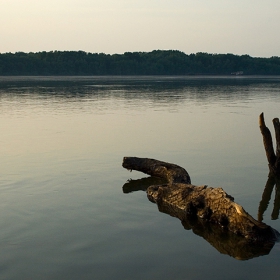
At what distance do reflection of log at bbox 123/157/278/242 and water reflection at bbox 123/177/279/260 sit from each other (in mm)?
145

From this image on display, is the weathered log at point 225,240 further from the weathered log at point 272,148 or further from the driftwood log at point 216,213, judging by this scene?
the weathered log at point 272,148

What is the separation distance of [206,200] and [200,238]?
144 cm

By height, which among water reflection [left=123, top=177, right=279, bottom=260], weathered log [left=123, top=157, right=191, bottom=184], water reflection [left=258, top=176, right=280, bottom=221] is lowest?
water reflection [left=258, top=176, right=280, bottom=221]

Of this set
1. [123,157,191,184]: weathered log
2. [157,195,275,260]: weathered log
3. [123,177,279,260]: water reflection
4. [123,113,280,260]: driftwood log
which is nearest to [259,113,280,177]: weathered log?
[123,113,280,260]: driftwood log

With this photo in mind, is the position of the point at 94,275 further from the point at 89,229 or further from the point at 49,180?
the point at 49,180

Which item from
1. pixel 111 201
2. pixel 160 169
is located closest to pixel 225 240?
pixel 111 201

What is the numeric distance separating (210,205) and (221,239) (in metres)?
1.35

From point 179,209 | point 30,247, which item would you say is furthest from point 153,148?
point 30,247

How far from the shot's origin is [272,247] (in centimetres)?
1185

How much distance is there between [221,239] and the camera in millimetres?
12586

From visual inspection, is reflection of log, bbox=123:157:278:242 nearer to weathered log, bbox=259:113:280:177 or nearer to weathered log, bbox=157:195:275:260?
weathered log, bbox=157:195:275:260

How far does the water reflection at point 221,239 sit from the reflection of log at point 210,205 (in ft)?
0.47

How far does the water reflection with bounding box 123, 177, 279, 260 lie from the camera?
1174 centimetres

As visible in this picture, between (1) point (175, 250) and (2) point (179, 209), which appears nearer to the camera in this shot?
(1) point (175, 250)
